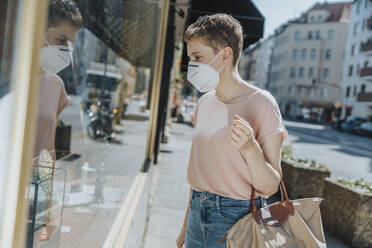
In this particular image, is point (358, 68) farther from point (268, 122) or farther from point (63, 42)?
point (63, 42)

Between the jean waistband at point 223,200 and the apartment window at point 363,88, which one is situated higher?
the apartment window at point 363,88

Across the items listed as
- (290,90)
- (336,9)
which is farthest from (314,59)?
(336,9)

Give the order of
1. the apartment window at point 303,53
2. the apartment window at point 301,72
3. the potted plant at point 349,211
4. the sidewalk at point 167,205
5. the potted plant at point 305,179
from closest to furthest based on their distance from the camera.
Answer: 1. the sidewalk at point 167,205
2. the potted plant at point 349,211
3. the potted plant at point 305,179
4. the apartment window at point 303,53
5. the apartment window at point 301,72

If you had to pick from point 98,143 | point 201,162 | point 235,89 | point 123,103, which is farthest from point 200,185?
point 98,143

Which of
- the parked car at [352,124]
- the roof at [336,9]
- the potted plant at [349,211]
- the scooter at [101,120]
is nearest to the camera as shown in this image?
the potted plant at [349,211]

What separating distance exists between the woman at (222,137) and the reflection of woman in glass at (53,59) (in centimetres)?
53

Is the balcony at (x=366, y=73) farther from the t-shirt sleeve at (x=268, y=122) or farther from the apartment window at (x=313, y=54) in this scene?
the t-shirt sleeve at (x=268, y=122)

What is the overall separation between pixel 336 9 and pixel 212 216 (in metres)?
65.6

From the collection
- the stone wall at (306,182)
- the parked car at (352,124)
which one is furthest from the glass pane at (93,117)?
the parked car at (352,124)

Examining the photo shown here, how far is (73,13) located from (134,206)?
200 cm

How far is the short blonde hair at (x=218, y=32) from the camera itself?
4.90 ft

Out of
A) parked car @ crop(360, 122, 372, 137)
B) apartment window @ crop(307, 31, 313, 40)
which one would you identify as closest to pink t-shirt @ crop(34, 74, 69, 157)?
parked car @ crop(360, 122, 372, 137)

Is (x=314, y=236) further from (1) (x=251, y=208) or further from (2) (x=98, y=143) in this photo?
(2) (x=98, y=143)

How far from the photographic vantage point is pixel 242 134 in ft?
4.20
